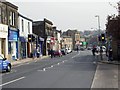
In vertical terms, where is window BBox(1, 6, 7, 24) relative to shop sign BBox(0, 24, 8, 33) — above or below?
above

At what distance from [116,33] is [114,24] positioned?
1.11m

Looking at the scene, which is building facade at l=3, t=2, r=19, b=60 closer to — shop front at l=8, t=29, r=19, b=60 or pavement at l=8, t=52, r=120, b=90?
shop front at l=8, t=29, r=19, b=60

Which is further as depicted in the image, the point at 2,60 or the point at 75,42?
the point at 75,42

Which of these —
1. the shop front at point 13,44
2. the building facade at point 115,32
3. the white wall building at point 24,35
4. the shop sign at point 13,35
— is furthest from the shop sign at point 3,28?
the building facade at point 115,32

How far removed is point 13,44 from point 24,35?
24.7 ft

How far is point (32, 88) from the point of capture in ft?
55.2

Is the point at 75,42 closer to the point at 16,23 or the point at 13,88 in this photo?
the point at 16,23

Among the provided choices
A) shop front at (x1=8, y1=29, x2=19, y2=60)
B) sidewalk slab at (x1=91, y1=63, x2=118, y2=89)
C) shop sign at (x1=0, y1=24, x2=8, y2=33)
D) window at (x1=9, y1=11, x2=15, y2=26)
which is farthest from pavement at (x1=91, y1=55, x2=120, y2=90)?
window at (x1=9, y1=11, x2=15, y2=26)

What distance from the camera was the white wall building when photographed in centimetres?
6012

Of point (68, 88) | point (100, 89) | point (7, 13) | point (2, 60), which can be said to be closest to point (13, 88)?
point (68, 88)

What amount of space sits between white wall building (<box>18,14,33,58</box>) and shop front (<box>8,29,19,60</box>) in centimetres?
257

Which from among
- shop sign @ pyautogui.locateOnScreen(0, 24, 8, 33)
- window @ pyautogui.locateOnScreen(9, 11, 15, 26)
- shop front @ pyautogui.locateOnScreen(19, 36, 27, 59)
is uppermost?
window @ pyautogui.locateOnScreen(9, 11, 15, 26)

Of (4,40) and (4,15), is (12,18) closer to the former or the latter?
(4,15)

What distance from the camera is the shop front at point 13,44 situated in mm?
53284
